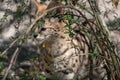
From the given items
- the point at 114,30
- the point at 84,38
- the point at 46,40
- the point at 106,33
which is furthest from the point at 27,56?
the point at 106,33

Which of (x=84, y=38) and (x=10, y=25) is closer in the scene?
(x=84, y=38)

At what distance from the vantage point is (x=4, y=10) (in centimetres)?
470

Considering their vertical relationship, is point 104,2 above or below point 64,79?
above

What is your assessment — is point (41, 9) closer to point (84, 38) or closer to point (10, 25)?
point (10, 25)

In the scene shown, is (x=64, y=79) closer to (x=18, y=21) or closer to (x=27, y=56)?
(x=27, y=56)

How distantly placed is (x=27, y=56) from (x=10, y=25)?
613 millimetres

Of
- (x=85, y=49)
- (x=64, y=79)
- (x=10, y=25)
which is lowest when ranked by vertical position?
(x=64, y=79)

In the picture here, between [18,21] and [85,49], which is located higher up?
[18,21]

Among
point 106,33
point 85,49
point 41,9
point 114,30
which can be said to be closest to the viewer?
point 106,33

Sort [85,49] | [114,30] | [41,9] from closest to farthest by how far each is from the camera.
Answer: [85,49] → [114,30] → [41,9]

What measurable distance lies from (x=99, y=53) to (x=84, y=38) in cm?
70

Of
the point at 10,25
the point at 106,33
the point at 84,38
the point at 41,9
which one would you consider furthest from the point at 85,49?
the point at 10,25

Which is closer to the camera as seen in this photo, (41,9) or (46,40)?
(46,40)

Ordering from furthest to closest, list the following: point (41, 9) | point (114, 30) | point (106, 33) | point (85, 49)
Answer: point (41, 9) → point (114, 30) → point (85, 49) → point (106, 33)
